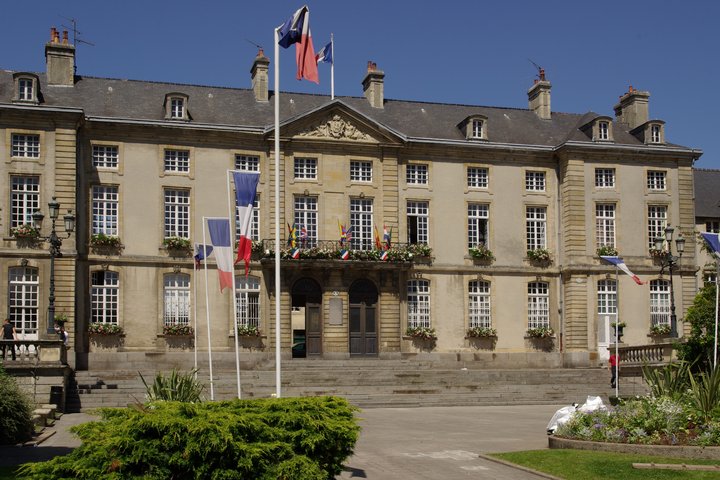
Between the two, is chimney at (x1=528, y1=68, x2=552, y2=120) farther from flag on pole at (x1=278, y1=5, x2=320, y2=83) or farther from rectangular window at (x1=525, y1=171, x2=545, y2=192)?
flag on pole at (x1=278, y1=5, x2=320, y2=83)

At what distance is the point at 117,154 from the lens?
36281 mm

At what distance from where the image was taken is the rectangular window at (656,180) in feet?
136

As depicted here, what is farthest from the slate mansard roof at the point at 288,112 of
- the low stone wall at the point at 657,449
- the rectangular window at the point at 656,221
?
the low stone wall at the point at 657,449

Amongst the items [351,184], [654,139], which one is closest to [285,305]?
[351,184]

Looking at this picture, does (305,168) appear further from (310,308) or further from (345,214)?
(310,308)

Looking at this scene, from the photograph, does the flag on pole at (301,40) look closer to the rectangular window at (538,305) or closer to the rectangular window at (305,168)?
the rectangular window at (305,168)

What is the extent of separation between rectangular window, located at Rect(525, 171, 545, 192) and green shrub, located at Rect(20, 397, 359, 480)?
31140 millimetres

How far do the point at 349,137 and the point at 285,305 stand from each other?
7135 mm

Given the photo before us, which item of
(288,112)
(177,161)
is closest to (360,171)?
(288,112)

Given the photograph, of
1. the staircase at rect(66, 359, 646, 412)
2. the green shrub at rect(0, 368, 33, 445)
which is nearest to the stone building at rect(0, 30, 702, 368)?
the staircase at rect(66, 359, 646, 412)

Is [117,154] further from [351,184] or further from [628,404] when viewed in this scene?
[628,404]

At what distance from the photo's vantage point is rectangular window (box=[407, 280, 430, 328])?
38844 mm

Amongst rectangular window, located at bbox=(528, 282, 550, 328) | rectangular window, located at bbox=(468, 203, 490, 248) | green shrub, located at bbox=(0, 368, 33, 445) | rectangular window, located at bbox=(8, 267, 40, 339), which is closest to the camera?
green shrub, located at bbox=(0, 368, 33, 445)

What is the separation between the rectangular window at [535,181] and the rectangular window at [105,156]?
16905 millimetres
